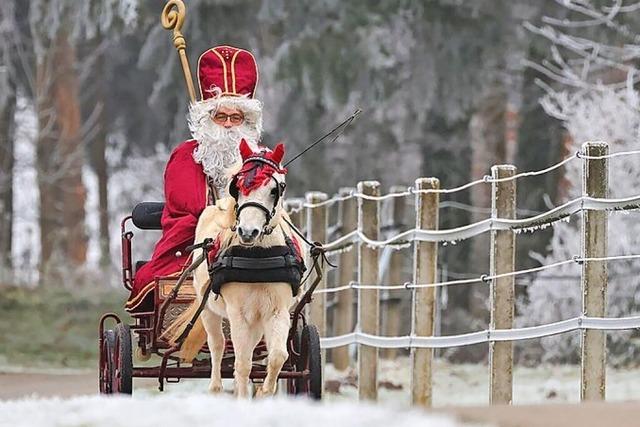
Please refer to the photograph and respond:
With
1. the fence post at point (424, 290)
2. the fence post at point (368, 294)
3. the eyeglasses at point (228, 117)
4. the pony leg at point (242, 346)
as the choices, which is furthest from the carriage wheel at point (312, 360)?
the fence post at point (368, 294)

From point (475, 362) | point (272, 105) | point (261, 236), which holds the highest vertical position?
point (272, 105)

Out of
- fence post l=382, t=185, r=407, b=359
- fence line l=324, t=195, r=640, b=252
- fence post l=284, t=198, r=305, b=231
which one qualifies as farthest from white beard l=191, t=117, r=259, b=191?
fence post l=382, t=185, r=407, b=359

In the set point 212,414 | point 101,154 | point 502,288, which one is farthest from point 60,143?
point 212,414

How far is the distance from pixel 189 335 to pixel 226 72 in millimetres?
1738

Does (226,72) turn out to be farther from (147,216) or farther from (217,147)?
(147,216)

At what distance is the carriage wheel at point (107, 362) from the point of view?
10398mm

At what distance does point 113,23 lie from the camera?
864 inches

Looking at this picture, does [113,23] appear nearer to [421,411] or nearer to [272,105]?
[272,105]

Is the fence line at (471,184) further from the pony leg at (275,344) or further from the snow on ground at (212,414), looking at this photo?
the snow on ground at (212,414)

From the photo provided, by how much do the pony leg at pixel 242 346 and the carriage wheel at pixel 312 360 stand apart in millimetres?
703

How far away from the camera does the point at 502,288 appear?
11086mm

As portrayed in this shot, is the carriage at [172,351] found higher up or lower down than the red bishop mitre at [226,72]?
lower down

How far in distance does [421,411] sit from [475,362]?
13546mm

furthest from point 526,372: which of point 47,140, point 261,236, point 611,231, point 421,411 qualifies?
point 47,140
